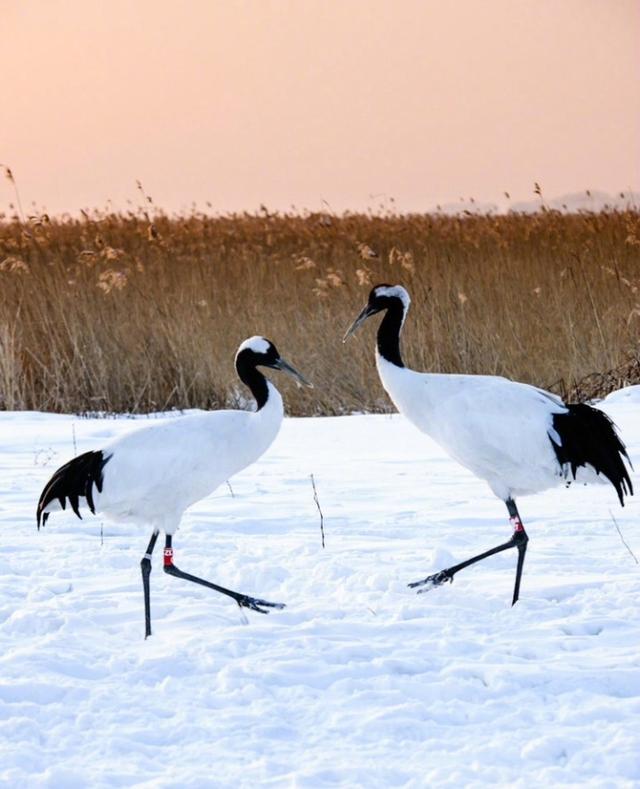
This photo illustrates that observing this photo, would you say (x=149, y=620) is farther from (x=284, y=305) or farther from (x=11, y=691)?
(x=284, y=305)

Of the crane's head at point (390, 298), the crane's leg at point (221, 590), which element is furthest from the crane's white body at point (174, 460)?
the crane's head at point (390, 298)

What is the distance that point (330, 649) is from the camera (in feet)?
13.4

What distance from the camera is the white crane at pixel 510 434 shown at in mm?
4934

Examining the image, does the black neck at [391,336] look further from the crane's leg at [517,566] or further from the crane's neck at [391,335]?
the crane's leg at [517,566]

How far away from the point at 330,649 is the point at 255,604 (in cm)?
66

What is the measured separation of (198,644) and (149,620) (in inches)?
12.1

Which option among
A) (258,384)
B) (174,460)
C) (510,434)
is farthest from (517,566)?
(174,460)

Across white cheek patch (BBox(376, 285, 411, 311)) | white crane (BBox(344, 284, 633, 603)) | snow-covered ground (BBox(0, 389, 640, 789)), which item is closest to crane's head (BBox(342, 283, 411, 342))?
white cheek patch (BBox(376, 285, 411, 311))

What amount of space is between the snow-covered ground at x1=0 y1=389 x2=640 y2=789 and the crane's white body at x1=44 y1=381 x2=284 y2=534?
378 millimetres

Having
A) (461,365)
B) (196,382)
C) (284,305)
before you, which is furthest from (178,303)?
(461,365)

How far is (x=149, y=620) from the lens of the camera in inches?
175

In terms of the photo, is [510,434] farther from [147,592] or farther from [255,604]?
[147,592]

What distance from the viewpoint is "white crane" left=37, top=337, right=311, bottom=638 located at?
4629 mm

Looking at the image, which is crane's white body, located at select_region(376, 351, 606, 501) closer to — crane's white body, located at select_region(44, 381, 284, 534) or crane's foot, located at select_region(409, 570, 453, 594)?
crane's foot, located at select_region(409, 570, 453, 594)
